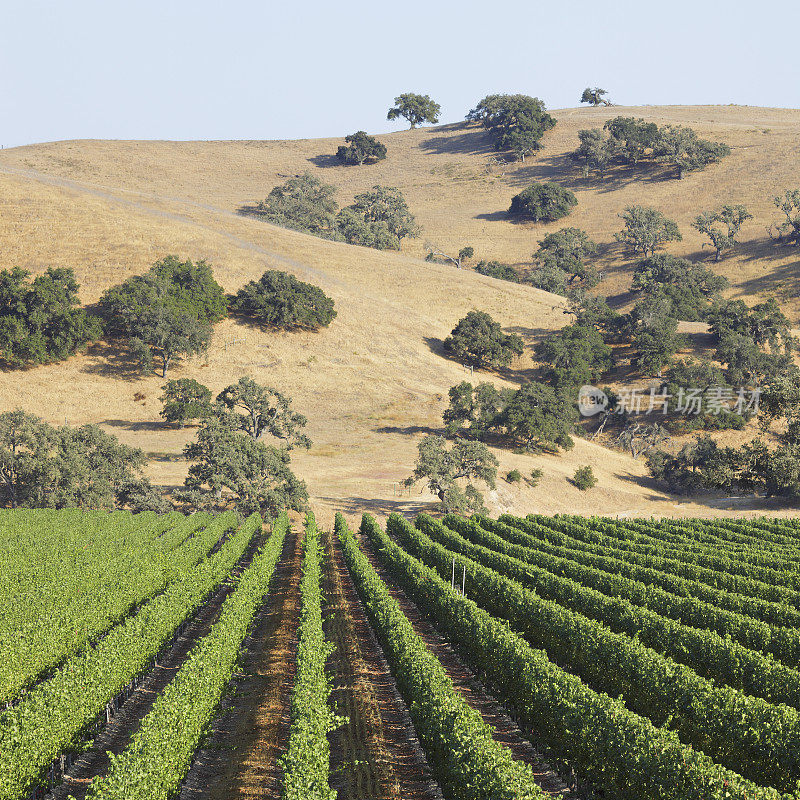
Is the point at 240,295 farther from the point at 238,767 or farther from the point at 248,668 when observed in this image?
the point at 238,767

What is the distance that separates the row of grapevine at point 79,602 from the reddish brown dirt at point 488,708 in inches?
485

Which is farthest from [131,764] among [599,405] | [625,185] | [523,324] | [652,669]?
[625,185]

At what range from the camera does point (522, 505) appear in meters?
61.2

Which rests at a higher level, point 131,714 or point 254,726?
point 254,726

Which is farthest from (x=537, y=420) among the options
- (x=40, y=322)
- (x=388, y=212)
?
(x=388, y=212)

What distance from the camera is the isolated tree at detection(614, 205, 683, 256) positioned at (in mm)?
Answer: 138625

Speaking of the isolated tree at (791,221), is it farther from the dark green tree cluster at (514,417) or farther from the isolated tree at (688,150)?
the dark green tree cluster at (514,417)

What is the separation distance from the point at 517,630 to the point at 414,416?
55371mm

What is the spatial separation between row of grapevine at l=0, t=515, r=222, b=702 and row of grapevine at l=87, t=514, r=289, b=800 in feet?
16.1

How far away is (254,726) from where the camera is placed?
2195 cm

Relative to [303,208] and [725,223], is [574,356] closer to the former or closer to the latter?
[725,223]

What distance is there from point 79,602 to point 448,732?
699 inches

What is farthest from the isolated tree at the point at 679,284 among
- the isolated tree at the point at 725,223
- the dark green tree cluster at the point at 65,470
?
the dark green tree cluster at the point at 65,470

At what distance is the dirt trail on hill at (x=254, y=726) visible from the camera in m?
18.7
